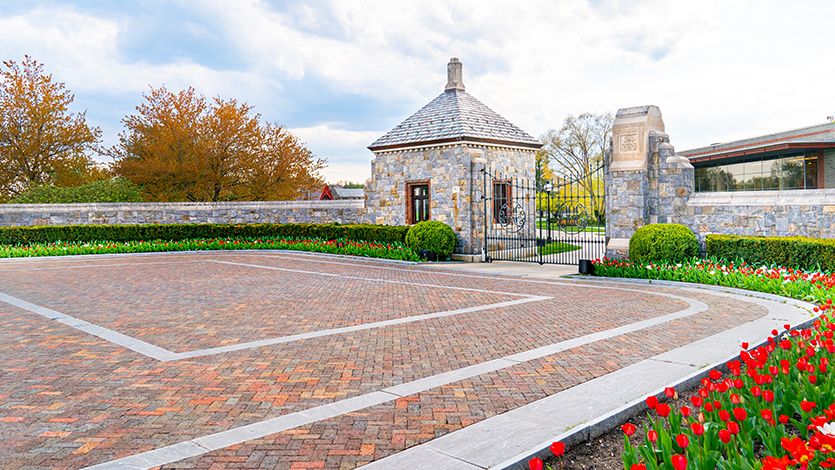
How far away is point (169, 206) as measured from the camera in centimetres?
2406

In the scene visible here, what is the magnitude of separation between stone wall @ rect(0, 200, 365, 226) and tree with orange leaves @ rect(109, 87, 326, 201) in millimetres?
4565

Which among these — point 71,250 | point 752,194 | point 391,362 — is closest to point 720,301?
point 752,194

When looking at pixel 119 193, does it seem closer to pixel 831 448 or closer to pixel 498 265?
pixel 498 265

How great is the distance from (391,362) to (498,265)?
1085 centimetres

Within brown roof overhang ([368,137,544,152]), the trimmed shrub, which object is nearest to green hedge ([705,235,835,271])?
brown roof overhang ([368,137,544,152])

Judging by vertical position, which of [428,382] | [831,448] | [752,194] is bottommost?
[428,382]

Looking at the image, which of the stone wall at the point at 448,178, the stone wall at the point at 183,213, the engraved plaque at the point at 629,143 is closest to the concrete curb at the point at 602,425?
the engraved plaque at the point at 629,143

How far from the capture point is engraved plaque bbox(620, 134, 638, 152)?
1357 cm

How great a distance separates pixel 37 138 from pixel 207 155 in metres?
10.1

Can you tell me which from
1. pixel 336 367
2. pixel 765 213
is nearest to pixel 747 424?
pixel 336 367

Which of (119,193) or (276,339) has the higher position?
(119,193)

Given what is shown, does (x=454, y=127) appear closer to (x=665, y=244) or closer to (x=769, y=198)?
(x=665, y=244)

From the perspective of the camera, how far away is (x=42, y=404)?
473cm

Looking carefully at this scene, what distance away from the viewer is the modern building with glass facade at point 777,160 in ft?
92.7
